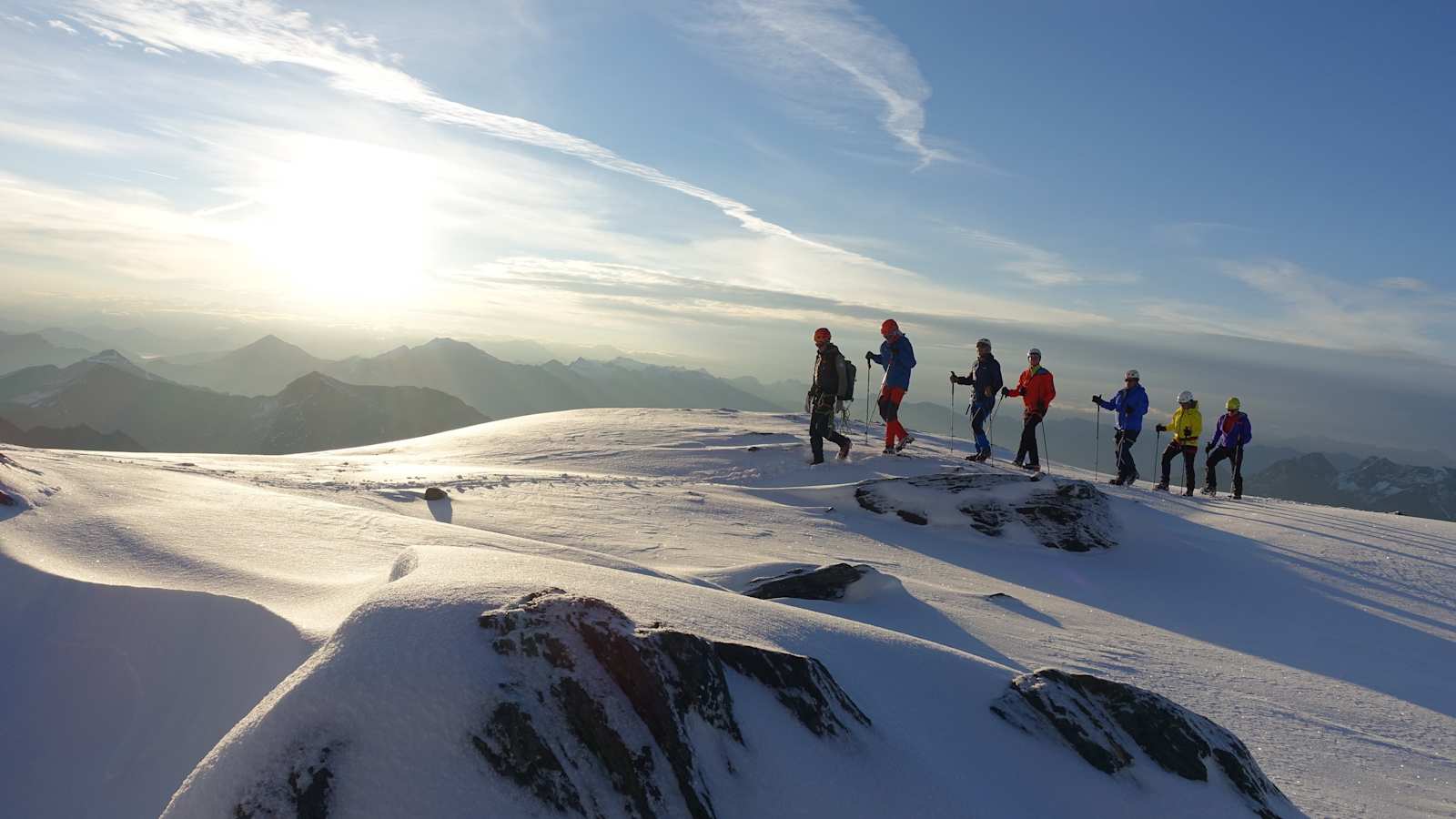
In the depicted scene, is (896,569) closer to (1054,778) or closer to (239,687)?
(1054,778)

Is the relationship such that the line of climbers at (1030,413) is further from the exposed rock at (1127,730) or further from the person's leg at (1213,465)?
the exposed rock at (1127,730)

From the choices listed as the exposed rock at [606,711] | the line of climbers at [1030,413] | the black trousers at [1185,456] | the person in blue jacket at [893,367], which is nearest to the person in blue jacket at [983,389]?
the line of climbers at [1030,413]

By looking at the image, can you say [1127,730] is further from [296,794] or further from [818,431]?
[818,431]

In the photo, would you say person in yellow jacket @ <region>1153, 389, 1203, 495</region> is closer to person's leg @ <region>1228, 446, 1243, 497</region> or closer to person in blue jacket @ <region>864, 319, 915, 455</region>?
person's leg @ <region>1228, 446, 1243, 497</region>

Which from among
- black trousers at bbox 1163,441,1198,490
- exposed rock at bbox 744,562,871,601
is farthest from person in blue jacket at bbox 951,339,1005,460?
exposed rock at bbox 744,562,871,601

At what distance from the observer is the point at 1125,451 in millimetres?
16359

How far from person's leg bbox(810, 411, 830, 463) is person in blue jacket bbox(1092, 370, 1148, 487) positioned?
654cm

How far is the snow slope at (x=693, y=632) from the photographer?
2652 millimetres

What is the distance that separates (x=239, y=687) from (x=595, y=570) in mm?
1804

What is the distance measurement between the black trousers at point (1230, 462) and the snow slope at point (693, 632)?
5.57 meters

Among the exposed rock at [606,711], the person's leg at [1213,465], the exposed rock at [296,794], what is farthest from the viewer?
the person's leg at [1213,465]

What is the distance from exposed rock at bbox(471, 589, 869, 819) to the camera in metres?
2.46

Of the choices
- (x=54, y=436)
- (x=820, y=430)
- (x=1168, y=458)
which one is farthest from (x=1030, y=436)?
(x=54, y=436)

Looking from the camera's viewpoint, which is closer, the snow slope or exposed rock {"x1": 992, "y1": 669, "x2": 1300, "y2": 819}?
the snow slope
